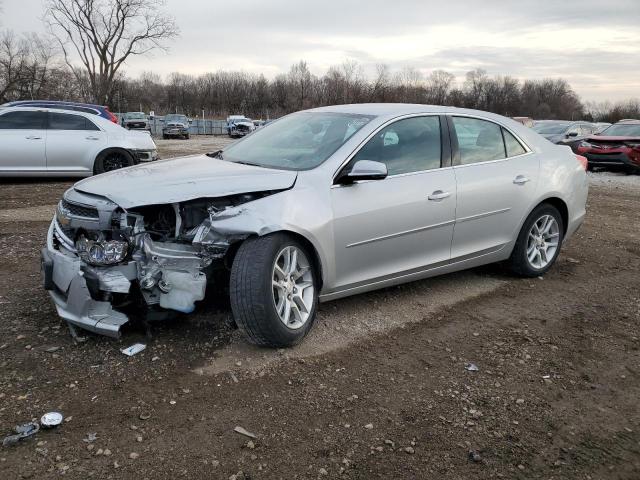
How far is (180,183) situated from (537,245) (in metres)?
3.48

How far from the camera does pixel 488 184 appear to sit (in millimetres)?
4738

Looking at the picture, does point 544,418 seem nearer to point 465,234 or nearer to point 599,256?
point 465,234

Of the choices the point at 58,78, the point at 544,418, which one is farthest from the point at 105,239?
the point at 58,78

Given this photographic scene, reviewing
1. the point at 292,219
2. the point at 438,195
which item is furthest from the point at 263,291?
the point at 438,195

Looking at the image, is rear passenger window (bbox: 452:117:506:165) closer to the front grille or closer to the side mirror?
the side mirror

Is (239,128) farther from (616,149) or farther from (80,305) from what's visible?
(80,305)

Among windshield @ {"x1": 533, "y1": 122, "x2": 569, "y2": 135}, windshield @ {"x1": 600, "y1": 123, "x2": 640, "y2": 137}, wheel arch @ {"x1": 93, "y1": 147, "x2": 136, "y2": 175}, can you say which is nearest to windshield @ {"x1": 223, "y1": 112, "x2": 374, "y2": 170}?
wheel arch @ {"x1": 93, "y1": 147, "x2": 136, "y2": 175}

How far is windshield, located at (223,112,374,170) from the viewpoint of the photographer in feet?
13.6

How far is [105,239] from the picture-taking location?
11.6 feet

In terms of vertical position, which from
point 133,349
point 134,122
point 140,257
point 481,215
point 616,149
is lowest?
point 133,349

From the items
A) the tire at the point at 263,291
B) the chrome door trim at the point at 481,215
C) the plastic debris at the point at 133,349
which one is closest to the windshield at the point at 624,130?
the chrome door trim at the point at 481,215

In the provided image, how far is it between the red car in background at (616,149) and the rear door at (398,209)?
1365 centimetres

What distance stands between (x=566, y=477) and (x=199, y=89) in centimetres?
9626

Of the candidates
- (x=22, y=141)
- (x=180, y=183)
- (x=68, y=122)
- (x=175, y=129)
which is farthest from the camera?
(x=175, y=129)
